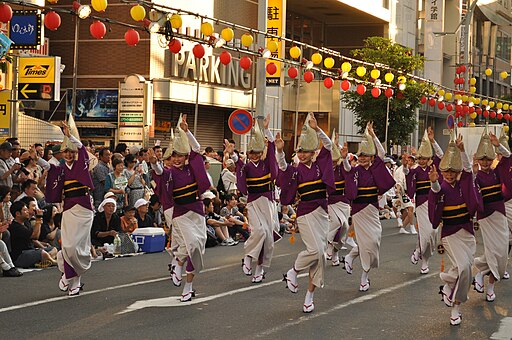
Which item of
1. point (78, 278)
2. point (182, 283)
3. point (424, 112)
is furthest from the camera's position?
point (424, 112)

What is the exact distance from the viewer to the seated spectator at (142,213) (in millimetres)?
18391

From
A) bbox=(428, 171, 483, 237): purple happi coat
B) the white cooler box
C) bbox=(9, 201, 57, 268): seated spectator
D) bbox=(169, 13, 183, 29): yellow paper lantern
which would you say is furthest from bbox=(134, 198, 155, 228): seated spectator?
bbox=(428, 171, 483, 237): purple happi coat

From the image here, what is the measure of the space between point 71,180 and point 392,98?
2950cm

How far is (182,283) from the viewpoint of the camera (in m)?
13.7

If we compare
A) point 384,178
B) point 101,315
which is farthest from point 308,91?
point 101,315

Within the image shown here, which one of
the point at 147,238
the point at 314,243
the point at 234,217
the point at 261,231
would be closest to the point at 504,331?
the point at 314,243

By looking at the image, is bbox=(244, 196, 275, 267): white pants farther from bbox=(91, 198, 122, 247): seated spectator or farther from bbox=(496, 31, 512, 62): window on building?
bbox=(496, 31, 512, 62): window on building

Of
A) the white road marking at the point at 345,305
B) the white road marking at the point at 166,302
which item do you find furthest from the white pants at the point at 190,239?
the white road marking at the point at 345,305

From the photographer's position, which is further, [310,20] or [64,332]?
[310,20]

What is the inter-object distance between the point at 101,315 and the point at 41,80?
1338 centimetres

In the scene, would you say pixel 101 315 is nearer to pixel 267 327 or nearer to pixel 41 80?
pixel 267 327

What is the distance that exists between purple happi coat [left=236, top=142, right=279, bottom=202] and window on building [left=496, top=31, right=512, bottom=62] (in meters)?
65.8

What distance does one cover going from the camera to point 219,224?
785 inches

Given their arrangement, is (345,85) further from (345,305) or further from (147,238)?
(345,305)
